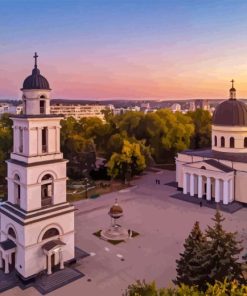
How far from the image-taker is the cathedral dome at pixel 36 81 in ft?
65.9

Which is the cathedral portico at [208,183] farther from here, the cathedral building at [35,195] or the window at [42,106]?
the window at [42,106]

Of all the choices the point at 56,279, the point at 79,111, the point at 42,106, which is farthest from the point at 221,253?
the point at 79,111

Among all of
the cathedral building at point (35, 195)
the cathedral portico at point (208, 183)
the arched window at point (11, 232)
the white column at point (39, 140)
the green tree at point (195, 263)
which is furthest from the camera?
the cathedral portico at point (208, 183)

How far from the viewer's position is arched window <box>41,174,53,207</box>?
2063 cm

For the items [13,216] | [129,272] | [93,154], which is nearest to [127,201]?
[93,154]

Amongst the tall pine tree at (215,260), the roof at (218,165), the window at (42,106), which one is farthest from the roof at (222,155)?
the window at (42,106)

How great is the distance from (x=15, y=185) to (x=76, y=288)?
6.91 m

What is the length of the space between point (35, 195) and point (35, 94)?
19.0ft

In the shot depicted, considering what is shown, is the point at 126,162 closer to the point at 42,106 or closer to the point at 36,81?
the point at 42,106

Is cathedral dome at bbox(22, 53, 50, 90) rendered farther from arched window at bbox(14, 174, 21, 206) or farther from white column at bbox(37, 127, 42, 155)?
arched window at bbox(14, 174, 21, 206)

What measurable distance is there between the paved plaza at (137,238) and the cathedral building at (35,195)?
1.95m

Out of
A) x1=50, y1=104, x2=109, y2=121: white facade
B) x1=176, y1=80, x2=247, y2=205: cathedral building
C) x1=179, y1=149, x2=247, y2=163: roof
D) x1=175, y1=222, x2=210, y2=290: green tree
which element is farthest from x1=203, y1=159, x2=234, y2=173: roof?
x1=50, y1=104, x2=109, y2=121: white facade

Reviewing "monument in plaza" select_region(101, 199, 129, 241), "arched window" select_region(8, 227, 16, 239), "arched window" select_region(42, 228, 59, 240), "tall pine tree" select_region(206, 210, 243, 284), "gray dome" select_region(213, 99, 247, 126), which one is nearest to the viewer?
"tall pine tree" select_region(206, 210, 243, 284)

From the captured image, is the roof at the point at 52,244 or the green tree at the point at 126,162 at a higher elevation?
the green tree at the point at 126,162
